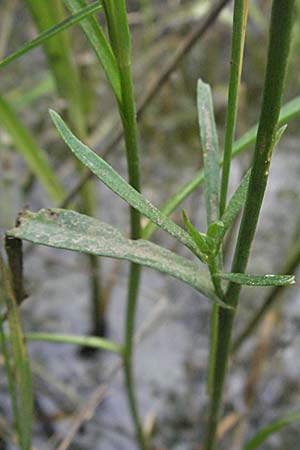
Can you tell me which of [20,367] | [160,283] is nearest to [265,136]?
[20,367]

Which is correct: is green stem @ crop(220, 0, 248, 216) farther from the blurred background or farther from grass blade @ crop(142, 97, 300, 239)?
the blurred background

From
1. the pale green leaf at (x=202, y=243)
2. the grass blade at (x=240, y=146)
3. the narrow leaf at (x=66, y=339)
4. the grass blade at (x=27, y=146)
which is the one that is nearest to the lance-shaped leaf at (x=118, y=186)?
the pale green leaf at (x=202, y=243)

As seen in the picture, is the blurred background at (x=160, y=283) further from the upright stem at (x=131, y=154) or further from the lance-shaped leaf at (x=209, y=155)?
the lance-shaped leaf at (x=209, y=155)

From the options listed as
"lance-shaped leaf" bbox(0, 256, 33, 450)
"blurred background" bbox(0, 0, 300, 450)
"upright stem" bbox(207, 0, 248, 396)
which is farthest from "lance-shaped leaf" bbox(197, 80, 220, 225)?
"blurred background" bbox(0, 0, 300, 450)

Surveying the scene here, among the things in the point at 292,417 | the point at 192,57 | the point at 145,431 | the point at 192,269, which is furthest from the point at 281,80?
the point at 192,57

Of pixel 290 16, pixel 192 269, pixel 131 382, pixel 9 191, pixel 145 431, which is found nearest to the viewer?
pixel 290 16

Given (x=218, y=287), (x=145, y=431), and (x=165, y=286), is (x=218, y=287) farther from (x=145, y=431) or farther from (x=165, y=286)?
(x=165, y=286)

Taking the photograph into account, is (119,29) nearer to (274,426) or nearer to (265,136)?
(265,136)
